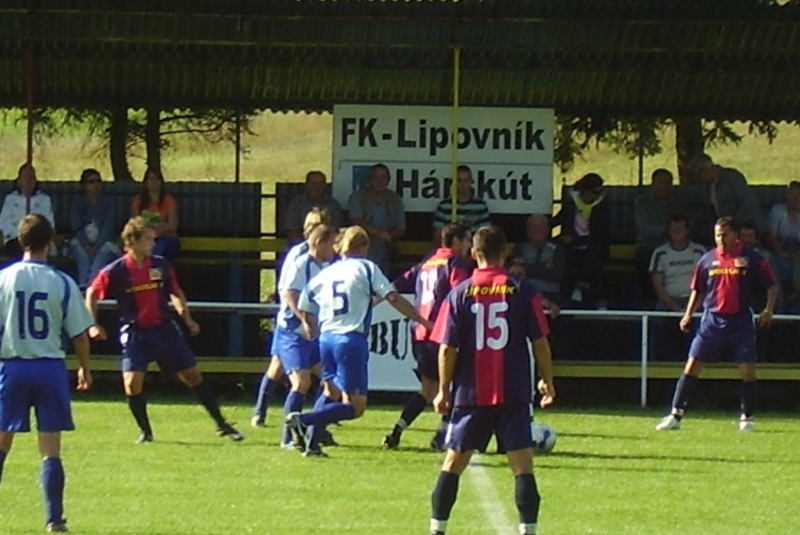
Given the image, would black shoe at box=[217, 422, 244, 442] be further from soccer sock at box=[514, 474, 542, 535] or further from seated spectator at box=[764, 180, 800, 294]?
seated spectator at box=[764, 180, 800, 294]

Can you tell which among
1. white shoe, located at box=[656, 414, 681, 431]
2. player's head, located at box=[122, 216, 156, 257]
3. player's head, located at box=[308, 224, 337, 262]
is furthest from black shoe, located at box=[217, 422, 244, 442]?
white shoe, located at box=[656, 414, 681, 431]

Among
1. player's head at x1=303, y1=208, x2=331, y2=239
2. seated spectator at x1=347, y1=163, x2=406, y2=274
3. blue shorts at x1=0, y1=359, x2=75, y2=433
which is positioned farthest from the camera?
seated spectator at x1=347, y1=163, x2=406, y2=274

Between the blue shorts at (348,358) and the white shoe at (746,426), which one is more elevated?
the blue shorts at (348,358)

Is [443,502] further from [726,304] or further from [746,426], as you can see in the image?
[746,426]

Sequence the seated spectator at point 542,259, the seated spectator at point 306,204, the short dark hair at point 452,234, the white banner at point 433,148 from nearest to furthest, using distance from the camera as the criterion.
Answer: the short dark hair at point 452,234 < the seated spectator at point 542,259 < the seated spectator at point 306,204 < the white banner at point 433,148

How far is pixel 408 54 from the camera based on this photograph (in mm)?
18984

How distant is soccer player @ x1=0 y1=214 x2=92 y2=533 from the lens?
10070 millimetres

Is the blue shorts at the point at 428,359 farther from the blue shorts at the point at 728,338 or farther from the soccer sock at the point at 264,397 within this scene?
the blue shorts at the point at 728,338

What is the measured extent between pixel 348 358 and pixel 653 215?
6727 millimetres

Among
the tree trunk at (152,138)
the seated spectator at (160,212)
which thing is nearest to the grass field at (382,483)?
the seated spectator at (160,212)

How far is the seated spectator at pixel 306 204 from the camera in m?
18.7

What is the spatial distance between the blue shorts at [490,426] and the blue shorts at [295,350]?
4.46 meters

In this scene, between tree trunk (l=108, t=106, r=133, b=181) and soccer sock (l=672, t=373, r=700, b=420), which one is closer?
soccer sock (l=672, t=373, r=700, b=420)

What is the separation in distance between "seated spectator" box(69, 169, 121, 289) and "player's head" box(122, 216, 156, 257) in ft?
14.3
